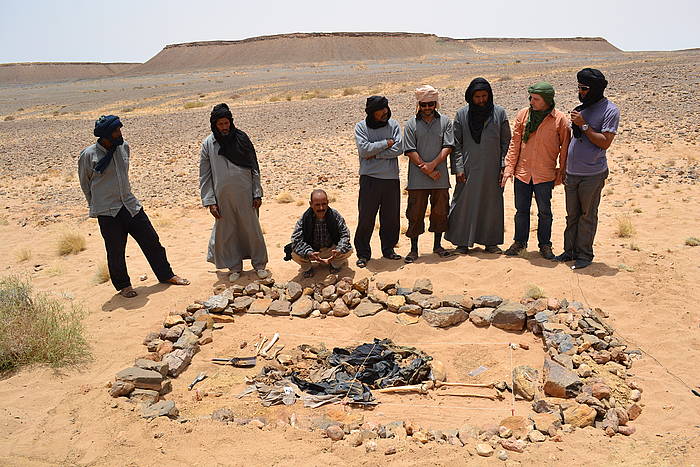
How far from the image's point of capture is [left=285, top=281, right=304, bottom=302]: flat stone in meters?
5.65

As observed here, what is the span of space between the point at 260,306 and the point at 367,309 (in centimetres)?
114

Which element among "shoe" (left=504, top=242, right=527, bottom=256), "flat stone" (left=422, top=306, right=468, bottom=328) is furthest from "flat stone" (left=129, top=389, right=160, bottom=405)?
"shoe" (left=504, top=242, right=527, bottom=256)

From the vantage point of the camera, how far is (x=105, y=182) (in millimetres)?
5617

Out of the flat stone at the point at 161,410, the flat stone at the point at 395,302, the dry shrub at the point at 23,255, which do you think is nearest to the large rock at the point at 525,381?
the flat stone at the point at 395,302

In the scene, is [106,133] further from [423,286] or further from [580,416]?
[580,416]

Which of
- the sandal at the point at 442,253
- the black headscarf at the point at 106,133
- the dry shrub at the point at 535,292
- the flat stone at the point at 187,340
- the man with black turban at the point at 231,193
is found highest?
the black headscarf at the point at 106,133

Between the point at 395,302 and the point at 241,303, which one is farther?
the point at 241,303

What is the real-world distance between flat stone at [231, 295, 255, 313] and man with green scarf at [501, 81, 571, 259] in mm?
3082

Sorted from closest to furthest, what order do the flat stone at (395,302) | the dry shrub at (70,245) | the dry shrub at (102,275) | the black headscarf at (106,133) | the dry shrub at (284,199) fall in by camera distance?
the flat stone at (395,302), the black headscarf at (106,133), the dry shrub at (102,275), the dry shrub at (70,245), the dry shrub at (284,199)

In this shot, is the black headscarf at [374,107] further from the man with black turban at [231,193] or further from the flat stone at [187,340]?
the flat stone at [187,340]

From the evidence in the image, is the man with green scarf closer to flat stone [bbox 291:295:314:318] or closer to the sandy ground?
the sandy ground

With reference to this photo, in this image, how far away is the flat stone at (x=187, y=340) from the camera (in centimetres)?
482

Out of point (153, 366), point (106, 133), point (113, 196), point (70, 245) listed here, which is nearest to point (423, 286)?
point (153, 366)

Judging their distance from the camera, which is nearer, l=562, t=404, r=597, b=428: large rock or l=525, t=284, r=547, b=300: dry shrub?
l=562, t=404, r=597, b=428: large rock
